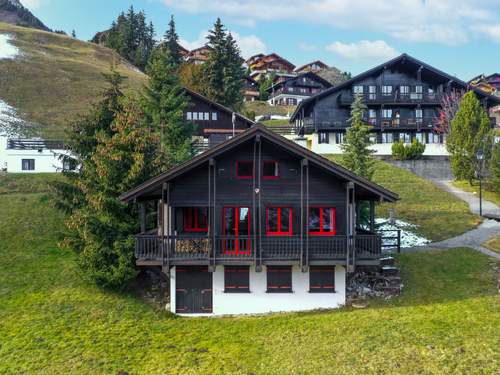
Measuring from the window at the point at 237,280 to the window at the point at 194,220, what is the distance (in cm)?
243

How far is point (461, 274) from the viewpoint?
21.3 m

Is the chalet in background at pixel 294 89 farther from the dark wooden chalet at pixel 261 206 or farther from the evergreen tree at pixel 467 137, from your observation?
the dark wooden chalet at pixel 261 206

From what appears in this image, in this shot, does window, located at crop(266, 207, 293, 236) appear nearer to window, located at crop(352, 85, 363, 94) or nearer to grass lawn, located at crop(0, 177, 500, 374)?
grass lawn, located at crop(0, 177, 500, 374)

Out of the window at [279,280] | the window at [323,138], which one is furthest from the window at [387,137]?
the window at [279,280]

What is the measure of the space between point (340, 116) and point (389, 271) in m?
35.2

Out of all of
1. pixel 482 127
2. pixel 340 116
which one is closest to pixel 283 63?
pixel 340 116

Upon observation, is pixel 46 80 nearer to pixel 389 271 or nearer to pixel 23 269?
pixel 23 269

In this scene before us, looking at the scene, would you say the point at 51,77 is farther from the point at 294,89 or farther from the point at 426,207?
the point at 426,207

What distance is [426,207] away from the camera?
112 feet

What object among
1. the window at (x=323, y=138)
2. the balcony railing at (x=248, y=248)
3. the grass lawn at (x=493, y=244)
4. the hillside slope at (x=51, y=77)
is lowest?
the grass lawn at (x=493, y=244)

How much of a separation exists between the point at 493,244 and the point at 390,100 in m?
31.6

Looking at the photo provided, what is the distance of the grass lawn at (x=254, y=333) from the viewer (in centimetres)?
1441

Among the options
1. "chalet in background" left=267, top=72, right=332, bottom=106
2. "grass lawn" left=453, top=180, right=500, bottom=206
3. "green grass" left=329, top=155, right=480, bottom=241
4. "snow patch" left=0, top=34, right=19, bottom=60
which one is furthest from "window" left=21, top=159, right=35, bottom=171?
"chalet in background" left=267, top=72, right=332, bottom=106

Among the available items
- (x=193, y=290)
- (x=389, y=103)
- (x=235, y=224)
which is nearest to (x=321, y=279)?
(x=235, y=224)
